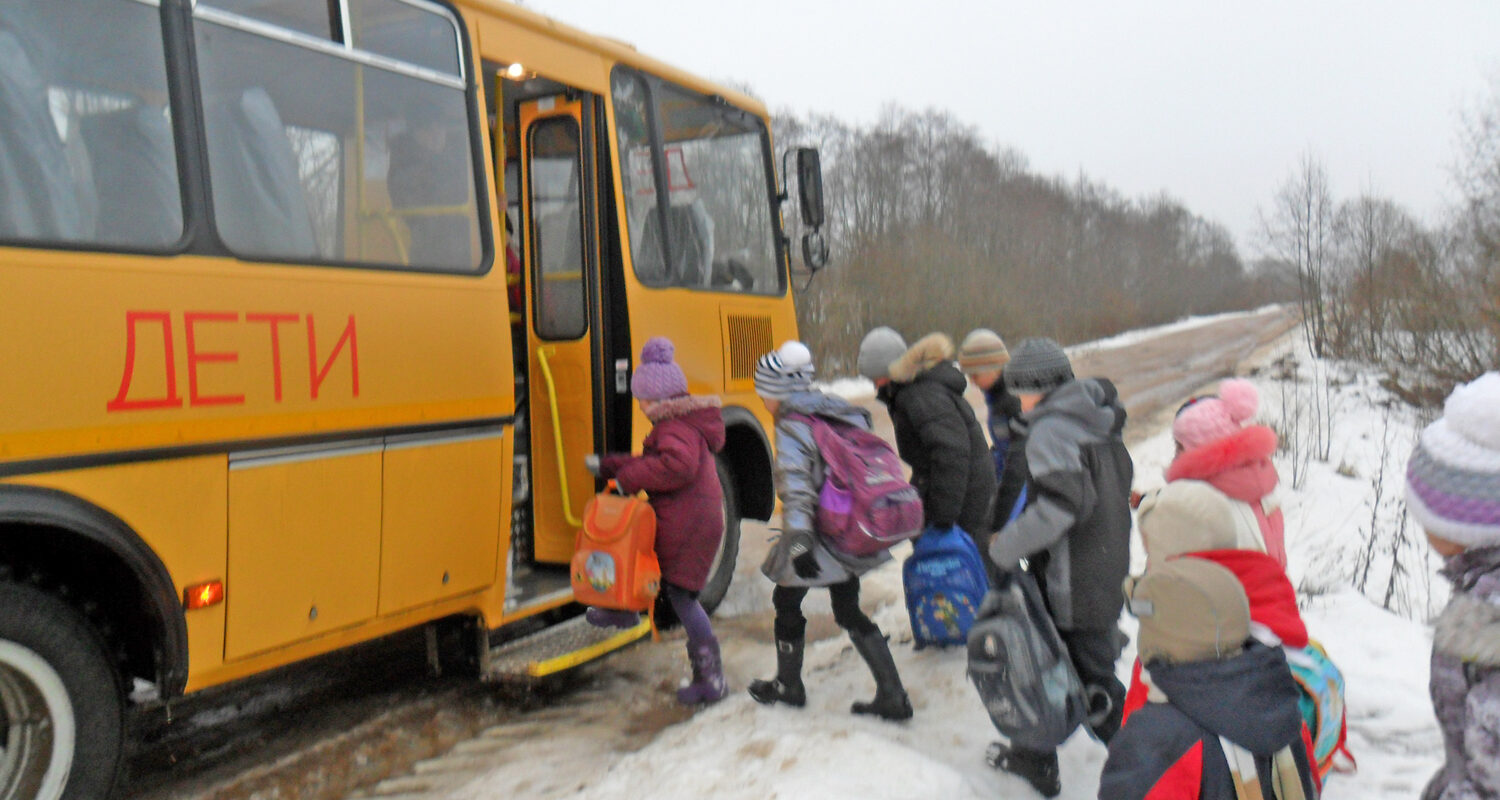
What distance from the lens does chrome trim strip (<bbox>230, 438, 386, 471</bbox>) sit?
349 cm

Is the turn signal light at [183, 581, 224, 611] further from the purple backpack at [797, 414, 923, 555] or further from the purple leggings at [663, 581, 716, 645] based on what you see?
the purple backpack at [797, 414, 923, 555]

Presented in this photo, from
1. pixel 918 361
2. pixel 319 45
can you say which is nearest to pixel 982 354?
pixel 918 361

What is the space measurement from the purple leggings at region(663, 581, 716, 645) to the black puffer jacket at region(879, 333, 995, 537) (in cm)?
109

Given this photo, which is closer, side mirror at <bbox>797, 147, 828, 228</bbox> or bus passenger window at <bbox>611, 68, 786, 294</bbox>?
bus passenger window at <bbox>611, 68, 786, 294</bbox>

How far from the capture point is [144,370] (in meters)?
3.18

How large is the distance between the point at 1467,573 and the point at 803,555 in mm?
2394

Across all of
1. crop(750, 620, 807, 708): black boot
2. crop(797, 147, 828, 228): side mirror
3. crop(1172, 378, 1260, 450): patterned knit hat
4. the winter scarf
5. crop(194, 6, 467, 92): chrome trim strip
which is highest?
crop(194, 6, 467, 92): chrome trim strip

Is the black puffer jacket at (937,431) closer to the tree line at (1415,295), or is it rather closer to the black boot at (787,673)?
the black boot at (787,673)

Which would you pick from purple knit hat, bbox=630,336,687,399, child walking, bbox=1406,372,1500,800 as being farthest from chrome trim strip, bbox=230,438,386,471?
child walking, bbox=1406,372,1500,800

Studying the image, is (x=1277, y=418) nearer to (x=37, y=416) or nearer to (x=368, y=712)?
(x=368, y=712)

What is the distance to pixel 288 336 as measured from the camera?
11.9 feet

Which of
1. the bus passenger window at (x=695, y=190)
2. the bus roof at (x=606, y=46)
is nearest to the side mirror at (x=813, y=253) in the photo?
the bus passenger window at (x=695, y=190)

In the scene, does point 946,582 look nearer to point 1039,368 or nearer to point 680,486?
point 680,486

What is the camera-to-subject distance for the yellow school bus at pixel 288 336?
3.08 meters
